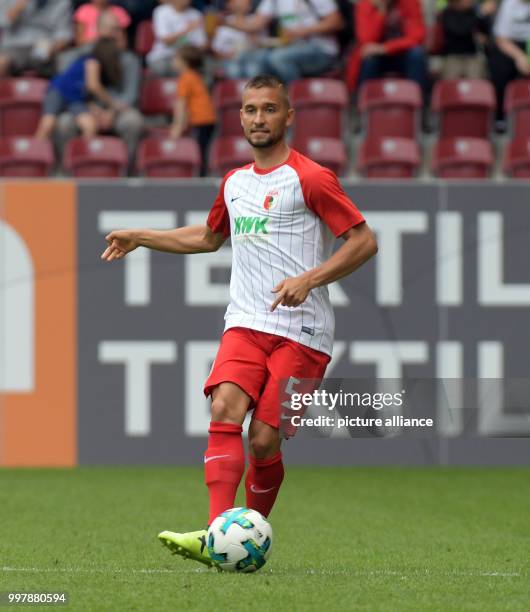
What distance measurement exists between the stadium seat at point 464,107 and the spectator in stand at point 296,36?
121 centimetres

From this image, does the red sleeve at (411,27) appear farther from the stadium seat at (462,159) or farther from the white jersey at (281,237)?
the white jersey at (281,237)

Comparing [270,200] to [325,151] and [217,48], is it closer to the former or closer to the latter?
[325,151]

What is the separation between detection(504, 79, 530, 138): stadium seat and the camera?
13805mm

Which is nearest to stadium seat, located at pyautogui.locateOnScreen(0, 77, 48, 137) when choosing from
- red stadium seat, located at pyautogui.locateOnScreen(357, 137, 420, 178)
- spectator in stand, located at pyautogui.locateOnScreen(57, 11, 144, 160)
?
spectator in stand, located at pyautogui.locateOnScreen(57, 11, 144, 160)

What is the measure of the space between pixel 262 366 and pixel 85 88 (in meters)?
8.36

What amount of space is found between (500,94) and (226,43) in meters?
2.74

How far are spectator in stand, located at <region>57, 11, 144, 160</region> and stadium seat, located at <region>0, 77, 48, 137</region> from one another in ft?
1.91

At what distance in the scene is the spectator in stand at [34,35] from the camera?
48.5 ft

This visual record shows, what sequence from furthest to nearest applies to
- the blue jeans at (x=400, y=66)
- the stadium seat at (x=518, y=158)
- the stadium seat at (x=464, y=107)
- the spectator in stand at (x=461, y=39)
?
the spectator in stand at (x=461, y=39) < the blue jeans at (x=400, y=66) < the stadium seat at (x=464, y=107) < the stadium seat at (x=518, y=158)

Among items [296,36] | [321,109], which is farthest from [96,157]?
[296,36]

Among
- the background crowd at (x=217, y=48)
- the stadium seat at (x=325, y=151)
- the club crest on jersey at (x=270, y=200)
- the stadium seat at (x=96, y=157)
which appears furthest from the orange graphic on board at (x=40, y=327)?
the club crest on jersey at (x=270, y=200)

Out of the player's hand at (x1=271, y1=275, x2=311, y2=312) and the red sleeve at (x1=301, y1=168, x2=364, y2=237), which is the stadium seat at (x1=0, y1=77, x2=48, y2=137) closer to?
the red sleeve at (x1=301, y1=168, x2=364, y2=237)

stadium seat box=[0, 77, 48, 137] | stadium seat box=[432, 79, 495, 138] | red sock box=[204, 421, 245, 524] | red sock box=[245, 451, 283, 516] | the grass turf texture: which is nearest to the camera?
the grass turf texture

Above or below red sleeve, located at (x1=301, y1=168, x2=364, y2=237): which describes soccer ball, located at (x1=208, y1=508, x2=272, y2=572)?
below
